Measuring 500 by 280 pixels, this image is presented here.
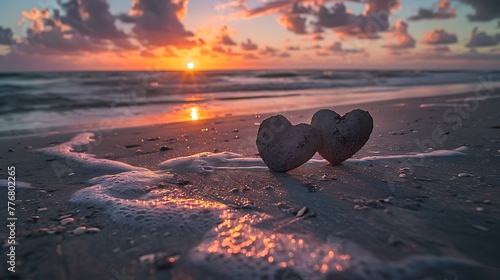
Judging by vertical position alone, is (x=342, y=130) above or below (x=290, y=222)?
above

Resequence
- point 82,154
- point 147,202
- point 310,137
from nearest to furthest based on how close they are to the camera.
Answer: point 147,202 < point 310,137 < point 82,154

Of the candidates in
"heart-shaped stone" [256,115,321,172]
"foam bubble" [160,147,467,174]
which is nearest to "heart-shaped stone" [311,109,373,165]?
"heart-shaped stone" [256,115,321,172]

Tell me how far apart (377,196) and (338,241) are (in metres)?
0.74

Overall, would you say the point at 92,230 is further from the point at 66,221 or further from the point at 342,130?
the point at 342,130

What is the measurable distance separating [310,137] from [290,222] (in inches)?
38.5

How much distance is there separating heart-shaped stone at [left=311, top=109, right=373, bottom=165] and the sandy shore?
0.65 feet

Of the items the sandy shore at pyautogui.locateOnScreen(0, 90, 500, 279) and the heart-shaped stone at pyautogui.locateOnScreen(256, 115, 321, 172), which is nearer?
the sandy shore at pyautogui.locateOnScreen(0, 90, 500, 279)

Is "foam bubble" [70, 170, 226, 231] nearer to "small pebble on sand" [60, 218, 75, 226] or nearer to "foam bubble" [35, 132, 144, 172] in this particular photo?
"small pebble on sand" [60, 218, 75, 226]

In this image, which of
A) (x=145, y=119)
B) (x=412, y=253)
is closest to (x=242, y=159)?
(x=412, y=253)

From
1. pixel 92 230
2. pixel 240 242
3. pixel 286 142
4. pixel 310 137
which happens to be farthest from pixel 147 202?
pixel 310 137

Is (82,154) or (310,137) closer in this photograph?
(310,137)

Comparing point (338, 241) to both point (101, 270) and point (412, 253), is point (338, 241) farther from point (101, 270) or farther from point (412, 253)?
point (101, 270)

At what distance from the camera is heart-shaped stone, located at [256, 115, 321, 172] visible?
9.22ft

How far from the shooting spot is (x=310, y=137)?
2.82 m
